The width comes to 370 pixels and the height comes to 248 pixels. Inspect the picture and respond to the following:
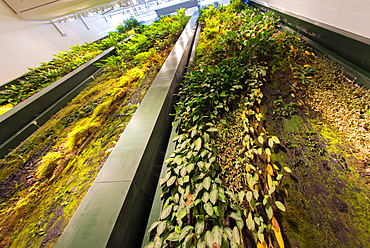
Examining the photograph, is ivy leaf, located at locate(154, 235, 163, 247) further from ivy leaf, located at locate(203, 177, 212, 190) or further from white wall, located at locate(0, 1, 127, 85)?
white wall, located at locate(0, 1, 127, 85)

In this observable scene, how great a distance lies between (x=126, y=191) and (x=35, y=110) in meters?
3.66

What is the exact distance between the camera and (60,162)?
73.9 inches

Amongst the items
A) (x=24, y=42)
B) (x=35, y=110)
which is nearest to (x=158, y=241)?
(x=35, y=110)

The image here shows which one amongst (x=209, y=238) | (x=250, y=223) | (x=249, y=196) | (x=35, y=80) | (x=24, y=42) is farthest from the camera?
(x=24, y=42)

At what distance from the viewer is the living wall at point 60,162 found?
52.6 inches

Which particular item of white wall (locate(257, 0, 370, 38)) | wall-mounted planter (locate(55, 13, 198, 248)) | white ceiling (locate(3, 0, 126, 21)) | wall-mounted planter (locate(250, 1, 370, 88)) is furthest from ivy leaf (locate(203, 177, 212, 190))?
white ceiling (locate(3, 0, 126, 21))

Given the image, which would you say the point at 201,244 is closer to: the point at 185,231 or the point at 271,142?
the point at 185,231

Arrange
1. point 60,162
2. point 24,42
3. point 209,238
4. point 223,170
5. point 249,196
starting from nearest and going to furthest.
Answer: point 209,238 → point 249,196 → point 223,170 → point 60,162 → point 24,42

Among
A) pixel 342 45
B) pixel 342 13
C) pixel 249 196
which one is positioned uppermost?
pixel 342 13

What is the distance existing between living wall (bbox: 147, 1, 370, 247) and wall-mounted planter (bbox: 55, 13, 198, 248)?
0.76 ft

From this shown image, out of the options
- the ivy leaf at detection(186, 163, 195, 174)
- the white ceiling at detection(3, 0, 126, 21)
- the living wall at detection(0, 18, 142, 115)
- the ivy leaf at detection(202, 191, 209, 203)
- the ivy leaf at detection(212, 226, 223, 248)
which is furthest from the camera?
the white ceiling at detection(3, 0, 126, 21)

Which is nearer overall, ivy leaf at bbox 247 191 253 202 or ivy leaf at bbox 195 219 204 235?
ivy leaf at bbox 195 219 204 235

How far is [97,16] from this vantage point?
11344mm

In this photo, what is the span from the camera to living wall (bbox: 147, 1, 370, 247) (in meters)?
1.00
